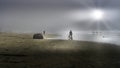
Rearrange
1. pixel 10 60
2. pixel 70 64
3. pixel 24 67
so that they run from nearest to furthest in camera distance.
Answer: pixel 24 67 → pixel 70 64 → pixel 10 60

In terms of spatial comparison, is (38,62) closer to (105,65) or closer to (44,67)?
(44,67)

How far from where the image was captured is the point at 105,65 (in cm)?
2033

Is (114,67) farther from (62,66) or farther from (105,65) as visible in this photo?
(62,66)

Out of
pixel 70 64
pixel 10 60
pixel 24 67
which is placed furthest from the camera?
pixel 10 60

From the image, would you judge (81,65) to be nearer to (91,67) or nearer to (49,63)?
(91,67)

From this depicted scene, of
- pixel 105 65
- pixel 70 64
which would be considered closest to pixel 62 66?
pixel 70 64

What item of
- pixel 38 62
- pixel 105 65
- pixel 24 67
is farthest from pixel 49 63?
pixel 105 65

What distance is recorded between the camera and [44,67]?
63.5 ft

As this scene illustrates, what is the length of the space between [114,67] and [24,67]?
8.77 metres

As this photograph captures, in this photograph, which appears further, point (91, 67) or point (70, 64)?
point (70, 64)

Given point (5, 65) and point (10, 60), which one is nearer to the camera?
point (5, 65)

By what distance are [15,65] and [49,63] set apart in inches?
140

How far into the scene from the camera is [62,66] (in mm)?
19797

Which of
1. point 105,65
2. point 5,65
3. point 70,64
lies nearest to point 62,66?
point 70,64
